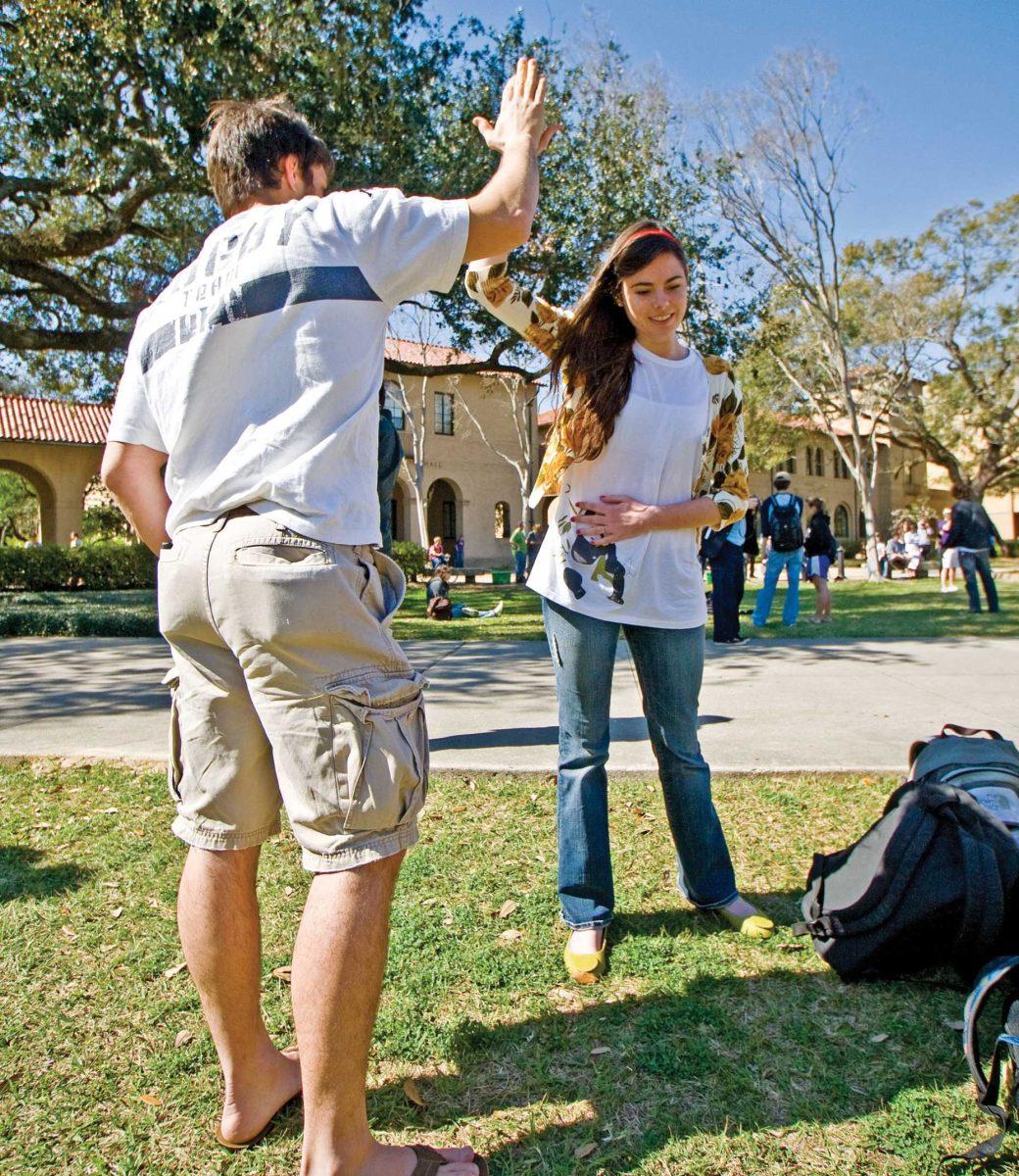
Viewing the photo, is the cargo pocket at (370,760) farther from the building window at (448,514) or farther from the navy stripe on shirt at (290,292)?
the building window at (448,514)

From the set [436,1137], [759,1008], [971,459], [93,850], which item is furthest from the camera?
[971,459]

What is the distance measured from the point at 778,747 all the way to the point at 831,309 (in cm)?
2406

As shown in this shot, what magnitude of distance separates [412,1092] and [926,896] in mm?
1314

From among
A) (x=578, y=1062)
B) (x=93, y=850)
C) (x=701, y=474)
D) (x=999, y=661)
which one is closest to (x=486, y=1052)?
(x=578, y=1062)

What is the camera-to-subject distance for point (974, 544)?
1268 cm

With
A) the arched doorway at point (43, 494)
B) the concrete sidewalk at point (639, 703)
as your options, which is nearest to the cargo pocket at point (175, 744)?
the concrete sidewalk at point (639, 703)

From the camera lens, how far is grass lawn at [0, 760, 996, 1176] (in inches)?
68.9

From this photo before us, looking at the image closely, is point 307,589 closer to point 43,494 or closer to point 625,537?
point 625,537

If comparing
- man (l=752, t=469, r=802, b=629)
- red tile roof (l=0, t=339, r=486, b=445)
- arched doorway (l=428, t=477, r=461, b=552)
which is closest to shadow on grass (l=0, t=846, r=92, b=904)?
man (l=752, t=469, r=802, b=629)

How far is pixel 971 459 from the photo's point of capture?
3906 centimetres

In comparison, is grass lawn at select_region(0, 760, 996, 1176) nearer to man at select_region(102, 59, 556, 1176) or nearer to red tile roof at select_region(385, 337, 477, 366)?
man at select_region(102, 59, 556, 1176)

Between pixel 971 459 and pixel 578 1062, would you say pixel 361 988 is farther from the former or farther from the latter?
pixel 971 459

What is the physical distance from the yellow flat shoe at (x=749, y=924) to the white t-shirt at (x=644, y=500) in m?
0.86

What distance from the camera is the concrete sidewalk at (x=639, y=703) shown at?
444cm
